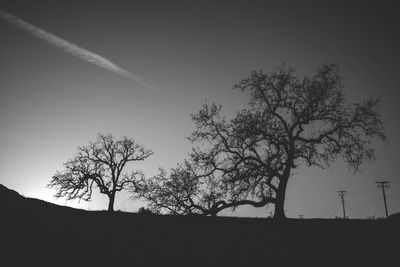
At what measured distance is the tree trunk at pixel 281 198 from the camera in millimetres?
18884

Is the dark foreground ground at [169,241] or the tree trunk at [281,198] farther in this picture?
the tree trunk at [281,198]

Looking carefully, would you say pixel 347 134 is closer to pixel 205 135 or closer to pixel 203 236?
pixel 205 135

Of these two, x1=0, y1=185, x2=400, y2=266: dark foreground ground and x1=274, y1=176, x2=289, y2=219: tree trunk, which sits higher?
x1=274, y1=176, x2=289, y2=219: tree trunk

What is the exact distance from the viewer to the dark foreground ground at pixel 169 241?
6793 mm

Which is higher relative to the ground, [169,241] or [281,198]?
[281,198]

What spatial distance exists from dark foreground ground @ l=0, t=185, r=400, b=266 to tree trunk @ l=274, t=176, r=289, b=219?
7919mm

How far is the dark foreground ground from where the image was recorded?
6793 millimetres

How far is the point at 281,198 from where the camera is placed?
19.3 metres

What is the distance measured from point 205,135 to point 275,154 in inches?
232

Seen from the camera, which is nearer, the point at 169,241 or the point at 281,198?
the point at 169,241

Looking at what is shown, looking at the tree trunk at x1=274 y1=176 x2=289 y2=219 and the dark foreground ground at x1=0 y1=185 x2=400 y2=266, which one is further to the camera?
the tree trunk at x1=274 y1=176 x2=289 y2=219

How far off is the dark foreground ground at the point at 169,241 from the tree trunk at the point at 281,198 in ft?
26.0

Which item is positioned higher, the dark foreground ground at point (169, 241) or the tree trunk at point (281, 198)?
the tree trunk at point (281, 198)

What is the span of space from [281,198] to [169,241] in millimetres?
12830
